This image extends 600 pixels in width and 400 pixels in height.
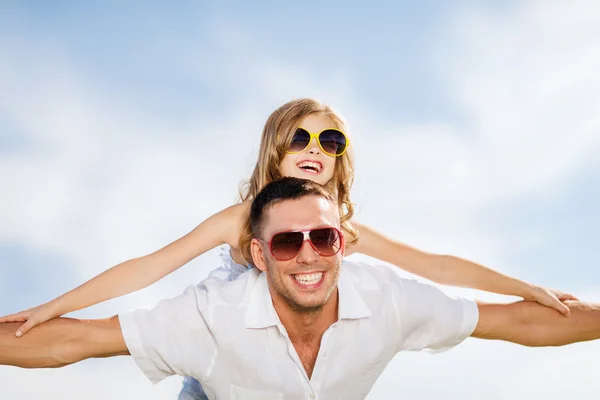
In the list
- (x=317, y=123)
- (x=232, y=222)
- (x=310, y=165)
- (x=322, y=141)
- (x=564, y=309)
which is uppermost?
(x=317, y=123)

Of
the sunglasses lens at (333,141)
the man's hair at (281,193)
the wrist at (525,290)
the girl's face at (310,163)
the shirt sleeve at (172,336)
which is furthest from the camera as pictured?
the sunglasses lens at (333,141)

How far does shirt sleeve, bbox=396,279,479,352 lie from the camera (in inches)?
188

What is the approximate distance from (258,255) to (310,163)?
5.14 feet

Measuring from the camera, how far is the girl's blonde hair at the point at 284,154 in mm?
6223

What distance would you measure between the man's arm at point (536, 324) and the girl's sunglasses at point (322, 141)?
2.13 m

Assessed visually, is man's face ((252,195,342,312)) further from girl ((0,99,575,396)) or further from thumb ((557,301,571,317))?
thumb ((557,301,571,317))

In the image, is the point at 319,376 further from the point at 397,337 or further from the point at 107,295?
the point at 107,295

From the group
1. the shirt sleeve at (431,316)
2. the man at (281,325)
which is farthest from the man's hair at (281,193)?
the shirt sleeve at (431,316)

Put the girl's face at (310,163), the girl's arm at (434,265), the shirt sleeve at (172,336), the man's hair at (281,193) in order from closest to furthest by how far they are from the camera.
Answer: the shirt sleeve at (172,336) → the man's hair at (281,193) → the girl's arm at (434,265) → the girl's face at (310,163)

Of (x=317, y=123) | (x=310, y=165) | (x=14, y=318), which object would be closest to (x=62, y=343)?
(x=14, y=318)

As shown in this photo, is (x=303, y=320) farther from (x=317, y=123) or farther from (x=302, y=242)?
(x=317, y=123)

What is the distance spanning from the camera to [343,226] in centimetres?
593

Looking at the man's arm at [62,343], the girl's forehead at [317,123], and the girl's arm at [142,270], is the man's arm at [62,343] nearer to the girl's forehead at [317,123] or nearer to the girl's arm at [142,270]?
the girl's arm at [142,270]

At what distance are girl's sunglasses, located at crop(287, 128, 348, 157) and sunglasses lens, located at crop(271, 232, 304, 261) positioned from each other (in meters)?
1.72
